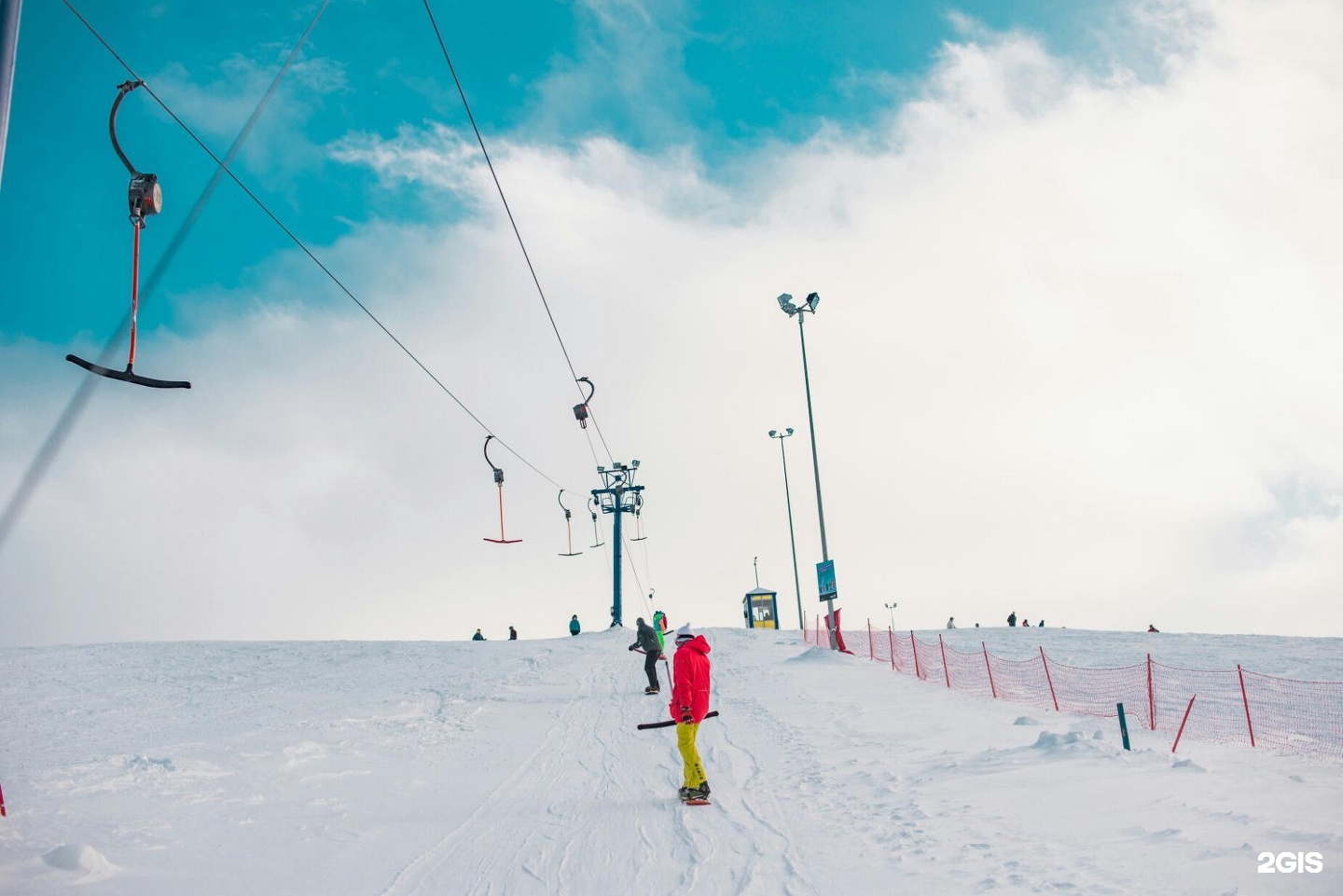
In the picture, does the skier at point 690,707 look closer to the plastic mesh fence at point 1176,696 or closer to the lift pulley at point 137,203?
the lift pulley at point 137,203

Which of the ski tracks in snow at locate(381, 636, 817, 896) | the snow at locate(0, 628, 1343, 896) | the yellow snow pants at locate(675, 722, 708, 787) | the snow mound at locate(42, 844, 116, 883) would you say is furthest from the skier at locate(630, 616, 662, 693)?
the snow mound at locate(42, 844, 116, 883)

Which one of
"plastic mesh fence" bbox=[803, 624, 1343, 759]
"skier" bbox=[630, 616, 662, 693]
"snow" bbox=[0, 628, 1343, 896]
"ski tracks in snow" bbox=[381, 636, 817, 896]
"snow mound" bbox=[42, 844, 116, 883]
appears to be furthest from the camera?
"skier" bbox=[630, 616, 662, 693]

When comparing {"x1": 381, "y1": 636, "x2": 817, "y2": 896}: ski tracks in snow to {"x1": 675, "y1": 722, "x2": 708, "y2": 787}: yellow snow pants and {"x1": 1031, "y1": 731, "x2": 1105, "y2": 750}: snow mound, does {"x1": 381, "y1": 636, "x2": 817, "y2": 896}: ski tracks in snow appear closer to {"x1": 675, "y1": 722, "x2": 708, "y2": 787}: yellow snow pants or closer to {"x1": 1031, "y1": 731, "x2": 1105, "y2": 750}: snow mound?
{"x1": 675, "y1": 722, "x2": 708, "y2": 787}: yellow snow pants

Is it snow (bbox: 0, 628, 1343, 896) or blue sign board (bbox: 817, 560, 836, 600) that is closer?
snow (bbox: 0, 628, 1343, 896)

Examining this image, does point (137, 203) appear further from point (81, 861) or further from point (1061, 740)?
point (1061, 740)

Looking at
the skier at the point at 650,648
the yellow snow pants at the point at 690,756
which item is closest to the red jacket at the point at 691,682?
the yellow snow pants at the point at 690,756

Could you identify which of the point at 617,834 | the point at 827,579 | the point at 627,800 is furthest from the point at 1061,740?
the point at 827,579

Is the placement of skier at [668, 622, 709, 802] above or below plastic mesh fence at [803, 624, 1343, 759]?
above

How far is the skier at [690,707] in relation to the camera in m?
8.12

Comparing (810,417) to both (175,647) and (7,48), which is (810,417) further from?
(7,48)

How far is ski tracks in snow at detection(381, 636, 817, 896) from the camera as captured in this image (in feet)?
19.8

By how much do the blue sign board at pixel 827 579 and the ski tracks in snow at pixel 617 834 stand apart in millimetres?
13268

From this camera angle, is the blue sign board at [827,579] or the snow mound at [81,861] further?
the blue sign board at [827,579]

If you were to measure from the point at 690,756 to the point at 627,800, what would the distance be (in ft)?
3.27
